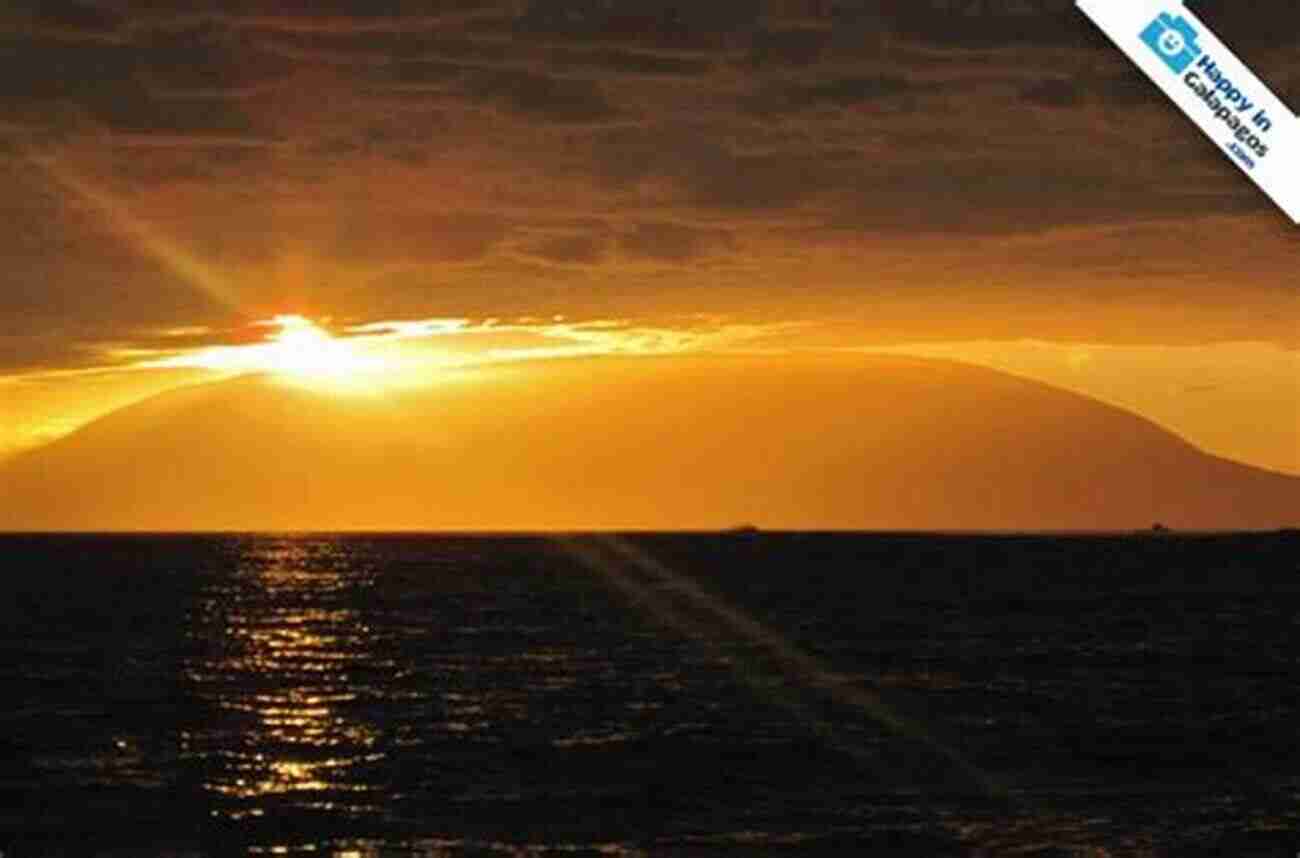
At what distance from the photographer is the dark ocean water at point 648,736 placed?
40.1 meters

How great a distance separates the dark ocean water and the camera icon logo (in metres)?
21.9

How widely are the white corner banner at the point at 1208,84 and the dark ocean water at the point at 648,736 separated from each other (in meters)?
21.8

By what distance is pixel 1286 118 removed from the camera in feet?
57.5

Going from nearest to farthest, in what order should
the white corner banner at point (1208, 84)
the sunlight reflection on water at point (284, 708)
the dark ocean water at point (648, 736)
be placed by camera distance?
the white corner banner at point (1208, 84)
the dark ocean water at point (648, 736)
the sunlight reflection on water at point (284, 708)

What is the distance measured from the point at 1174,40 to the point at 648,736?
39.9m

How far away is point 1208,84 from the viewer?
59.0 feet

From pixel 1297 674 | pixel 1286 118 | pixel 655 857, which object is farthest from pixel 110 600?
pixel 1286 118

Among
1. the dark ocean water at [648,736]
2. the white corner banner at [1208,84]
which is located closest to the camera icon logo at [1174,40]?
the white corner banner at [1208,84]

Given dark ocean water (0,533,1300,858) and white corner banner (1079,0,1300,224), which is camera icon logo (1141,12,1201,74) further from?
dark ocean water (0,533,1300,858)

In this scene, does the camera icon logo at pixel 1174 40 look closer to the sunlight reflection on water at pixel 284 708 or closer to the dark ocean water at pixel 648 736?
the dark ocean water at pixel 648 736

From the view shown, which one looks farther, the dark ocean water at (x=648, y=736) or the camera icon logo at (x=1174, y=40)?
the dark ocean water at (x=648, y=736)

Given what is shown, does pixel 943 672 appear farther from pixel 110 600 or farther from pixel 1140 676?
pixel 110 600

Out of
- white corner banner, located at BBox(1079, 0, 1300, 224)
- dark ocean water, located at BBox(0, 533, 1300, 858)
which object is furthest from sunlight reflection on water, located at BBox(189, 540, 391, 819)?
white corner banner, located at BBox(1079, 0, 1300, 224)

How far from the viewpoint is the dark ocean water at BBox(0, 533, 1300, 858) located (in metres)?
40.1
